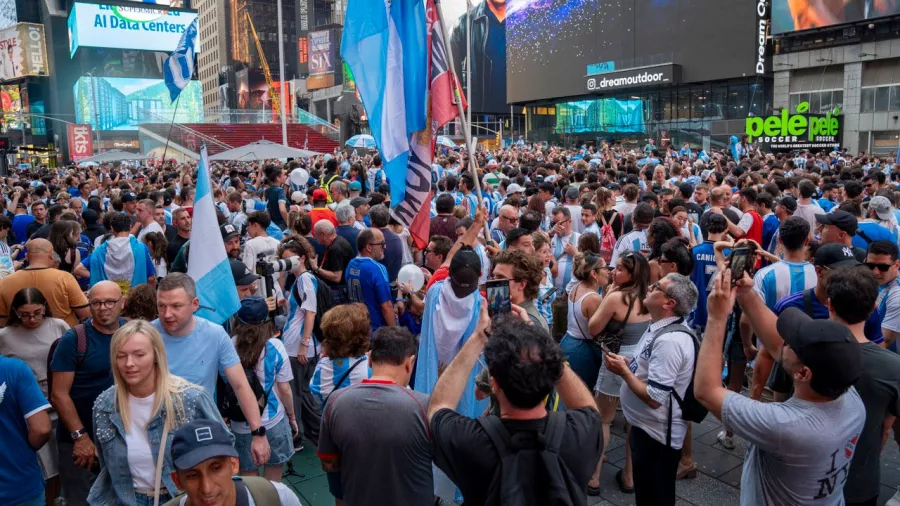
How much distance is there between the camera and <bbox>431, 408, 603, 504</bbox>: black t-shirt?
228 cm

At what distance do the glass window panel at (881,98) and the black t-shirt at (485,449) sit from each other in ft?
121

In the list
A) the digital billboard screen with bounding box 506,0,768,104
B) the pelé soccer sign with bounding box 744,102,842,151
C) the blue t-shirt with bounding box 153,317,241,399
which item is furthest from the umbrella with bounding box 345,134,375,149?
the digital billboard screen with bounding box 506,0,768,104

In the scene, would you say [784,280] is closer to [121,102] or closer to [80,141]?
[80,141]

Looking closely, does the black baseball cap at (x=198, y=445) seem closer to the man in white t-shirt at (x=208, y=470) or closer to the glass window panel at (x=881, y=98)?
the man in white t-shirt at (x=208, y=470)

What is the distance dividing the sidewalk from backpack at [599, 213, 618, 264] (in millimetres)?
2593

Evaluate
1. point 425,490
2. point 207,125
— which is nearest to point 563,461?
point 425,490

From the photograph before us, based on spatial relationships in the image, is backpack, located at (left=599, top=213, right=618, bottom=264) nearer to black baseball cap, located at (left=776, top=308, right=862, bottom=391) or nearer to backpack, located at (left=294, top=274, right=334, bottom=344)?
backpack, located at (left=294, top=274, right=334, bottom=344)

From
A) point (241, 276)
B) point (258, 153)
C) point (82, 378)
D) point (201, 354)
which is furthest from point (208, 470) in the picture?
point (258, 153)

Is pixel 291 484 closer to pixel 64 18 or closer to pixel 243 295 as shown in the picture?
pixel 243 295

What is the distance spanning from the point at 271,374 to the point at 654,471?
246 centimetres

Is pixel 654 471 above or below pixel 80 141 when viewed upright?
below

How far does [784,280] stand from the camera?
5254 millimetres

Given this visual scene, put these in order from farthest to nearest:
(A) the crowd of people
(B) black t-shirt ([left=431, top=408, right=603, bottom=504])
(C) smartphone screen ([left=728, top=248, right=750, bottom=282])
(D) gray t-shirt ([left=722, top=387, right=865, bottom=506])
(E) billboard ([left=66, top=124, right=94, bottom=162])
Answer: (E) billboard ([left=66, top=124, right=94, bottom=162])
(C) smartphone screen ([left=728, top=248, right=750, bottom=282])
(D) gray t-shirt ([left=722, top=387, right=865, bottom=506])
(A) the crowd of people
(B) black t-shirt ([left=431, top=408, right=603, bottom=504])

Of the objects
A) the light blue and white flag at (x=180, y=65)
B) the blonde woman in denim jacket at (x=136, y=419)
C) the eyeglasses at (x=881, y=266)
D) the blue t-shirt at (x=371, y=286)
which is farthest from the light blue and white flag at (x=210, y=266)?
the light blue and white flag at (x=180, y=65)
